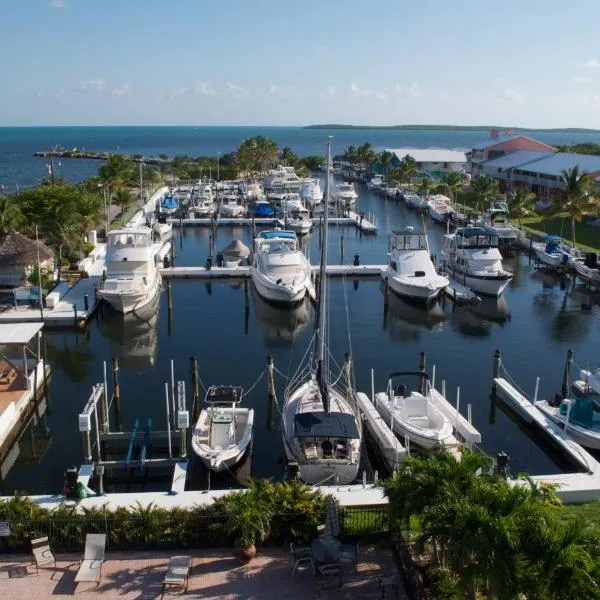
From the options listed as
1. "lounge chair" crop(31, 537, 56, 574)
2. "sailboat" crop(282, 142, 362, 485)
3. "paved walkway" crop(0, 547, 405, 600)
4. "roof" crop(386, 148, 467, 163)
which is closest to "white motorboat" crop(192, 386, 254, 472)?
"sailboat" crop(282, 142, 362, 485)

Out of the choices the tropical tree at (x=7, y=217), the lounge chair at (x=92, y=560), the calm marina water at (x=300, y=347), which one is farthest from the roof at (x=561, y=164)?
the lounge chair at (x=92, y=560)

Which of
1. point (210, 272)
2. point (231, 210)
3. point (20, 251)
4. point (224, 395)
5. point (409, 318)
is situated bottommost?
point (409, 318)

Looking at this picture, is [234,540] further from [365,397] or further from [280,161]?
[280,161]

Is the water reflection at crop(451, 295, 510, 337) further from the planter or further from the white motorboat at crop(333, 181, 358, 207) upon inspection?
the white motorboat at crop(333, 181, 358, 207)

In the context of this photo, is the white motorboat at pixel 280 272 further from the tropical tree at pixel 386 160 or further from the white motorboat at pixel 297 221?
the tropical tree at pixel 386 160

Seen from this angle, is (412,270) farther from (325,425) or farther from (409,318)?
(325,425)

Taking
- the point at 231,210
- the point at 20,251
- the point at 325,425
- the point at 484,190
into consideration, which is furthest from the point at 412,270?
the point at 231,210
